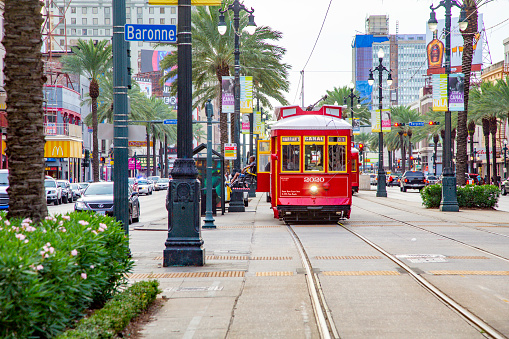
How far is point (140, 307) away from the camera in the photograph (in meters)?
7.61

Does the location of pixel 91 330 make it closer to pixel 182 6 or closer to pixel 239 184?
pixel 182 6

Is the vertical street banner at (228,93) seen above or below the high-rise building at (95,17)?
below

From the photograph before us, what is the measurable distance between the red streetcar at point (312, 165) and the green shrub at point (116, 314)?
12500 millimetres

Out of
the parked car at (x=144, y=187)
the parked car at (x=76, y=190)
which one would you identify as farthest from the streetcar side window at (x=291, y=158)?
the parked car at (x=144, y=187)

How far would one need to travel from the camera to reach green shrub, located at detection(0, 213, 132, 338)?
472cm

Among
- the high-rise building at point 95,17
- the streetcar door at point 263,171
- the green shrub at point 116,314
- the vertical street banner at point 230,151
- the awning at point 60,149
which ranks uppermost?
the high-rise building at point 95,17

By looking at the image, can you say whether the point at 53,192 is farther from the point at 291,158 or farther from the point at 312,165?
the point at 312,165

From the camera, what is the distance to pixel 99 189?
26.5 meters

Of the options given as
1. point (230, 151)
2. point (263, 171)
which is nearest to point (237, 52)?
point (230, 151)

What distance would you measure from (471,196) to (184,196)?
20.6 meters

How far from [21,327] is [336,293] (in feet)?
17.1

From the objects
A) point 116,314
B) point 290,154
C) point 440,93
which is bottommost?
point 116,314

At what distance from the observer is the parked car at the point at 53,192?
43.5 m

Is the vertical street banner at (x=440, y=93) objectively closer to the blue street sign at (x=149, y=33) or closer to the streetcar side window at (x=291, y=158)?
the streetcar side window at (x=291, y=158)
